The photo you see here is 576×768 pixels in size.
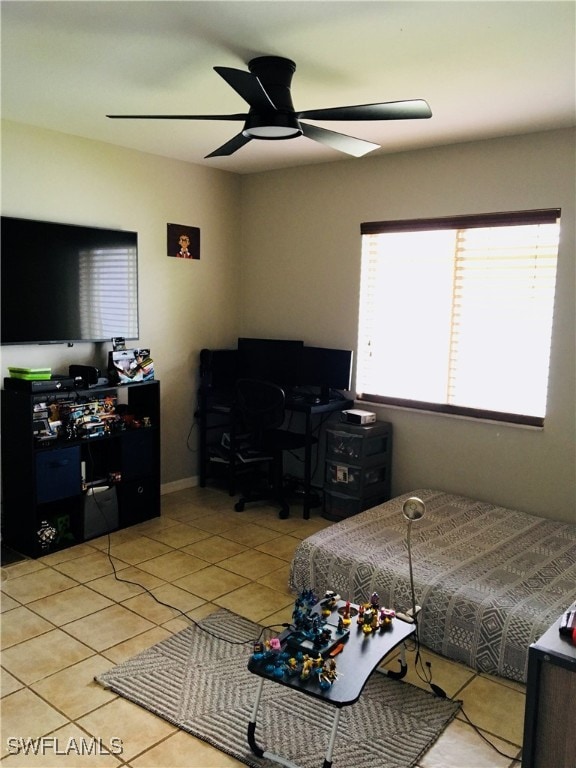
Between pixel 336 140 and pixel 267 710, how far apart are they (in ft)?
8.01

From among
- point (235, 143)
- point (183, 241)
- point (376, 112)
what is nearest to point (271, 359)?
point (183, 241)

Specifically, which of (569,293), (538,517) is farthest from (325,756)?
(569,293)

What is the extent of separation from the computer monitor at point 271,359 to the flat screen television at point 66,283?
0.95 meters

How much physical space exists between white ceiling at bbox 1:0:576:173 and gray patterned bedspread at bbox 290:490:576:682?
7.42ft

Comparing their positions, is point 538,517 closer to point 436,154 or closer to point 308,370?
point 308,370

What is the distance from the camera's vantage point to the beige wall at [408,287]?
3619 millimetres

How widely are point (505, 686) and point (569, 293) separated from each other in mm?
2188

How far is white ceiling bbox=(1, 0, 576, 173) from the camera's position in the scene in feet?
7.14

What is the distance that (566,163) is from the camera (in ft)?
11.5

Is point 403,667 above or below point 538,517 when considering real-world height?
below

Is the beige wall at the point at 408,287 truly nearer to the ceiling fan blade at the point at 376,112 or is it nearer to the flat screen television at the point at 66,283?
the flat screen television at the point at 66,283

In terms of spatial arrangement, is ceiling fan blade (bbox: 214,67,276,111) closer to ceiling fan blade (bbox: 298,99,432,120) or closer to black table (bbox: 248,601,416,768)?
ceiling fan blade (bbox: 298,99,432,120)

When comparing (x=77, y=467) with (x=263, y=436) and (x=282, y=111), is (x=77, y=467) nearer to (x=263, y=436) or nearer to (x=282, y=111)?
(x=263, y=436)

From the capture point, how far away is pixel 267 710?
7.63 feet
